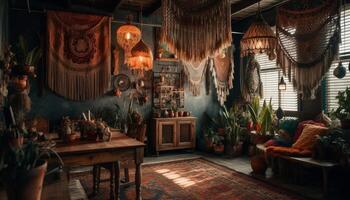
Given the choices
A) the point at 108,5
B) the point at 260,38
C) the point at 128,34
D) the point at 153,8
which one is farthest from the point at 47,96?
the point at 260,38

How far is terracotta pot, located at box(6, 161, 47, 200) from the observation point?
1.30 metres

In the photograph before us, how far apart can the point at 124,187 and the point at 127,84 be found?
8.96ft

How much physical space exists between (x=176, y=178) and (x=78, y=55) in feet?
10.4

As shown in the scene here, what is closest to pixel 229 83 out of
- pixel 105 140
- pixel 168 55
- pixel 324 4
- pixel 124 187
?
pixel 168 55

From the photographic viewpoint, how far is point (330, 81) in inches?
186

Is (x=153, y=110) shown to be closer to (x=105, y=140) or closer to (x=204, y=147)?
(x=204, y=147)

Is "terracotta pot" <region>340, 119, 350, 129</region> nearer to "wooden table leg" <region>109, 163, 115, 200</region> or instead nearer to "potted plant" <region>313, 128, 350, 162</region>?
"potted plant" <region>313, 128, 350, 162</region>

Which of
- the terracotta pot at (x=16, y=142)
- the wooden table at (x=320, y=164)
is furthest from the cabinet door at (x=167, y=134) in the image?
the terracotta pot at (x=16, y=142)

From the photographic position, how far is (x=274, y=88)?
19.5 ft

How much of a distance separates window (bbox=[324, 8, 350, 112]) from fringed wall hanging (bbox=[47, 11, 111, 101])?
4205 millimetres

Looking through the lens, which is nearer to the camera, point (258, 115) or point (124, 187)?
point (124, 187)

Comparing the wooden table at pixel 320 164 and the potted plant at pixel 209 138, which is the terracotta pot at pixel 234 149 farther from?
the wooden table at pixel 320 164

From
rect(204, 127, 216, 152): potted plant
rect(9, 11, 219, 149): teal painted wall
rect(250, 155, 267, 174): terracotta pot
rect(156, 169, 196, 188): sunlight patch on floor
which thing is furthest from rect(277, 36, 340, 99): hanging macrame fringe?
rect(9, 11, 219, 149): teal painted wall

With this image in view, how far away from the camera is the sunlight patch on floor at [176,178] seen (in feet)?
13.5
